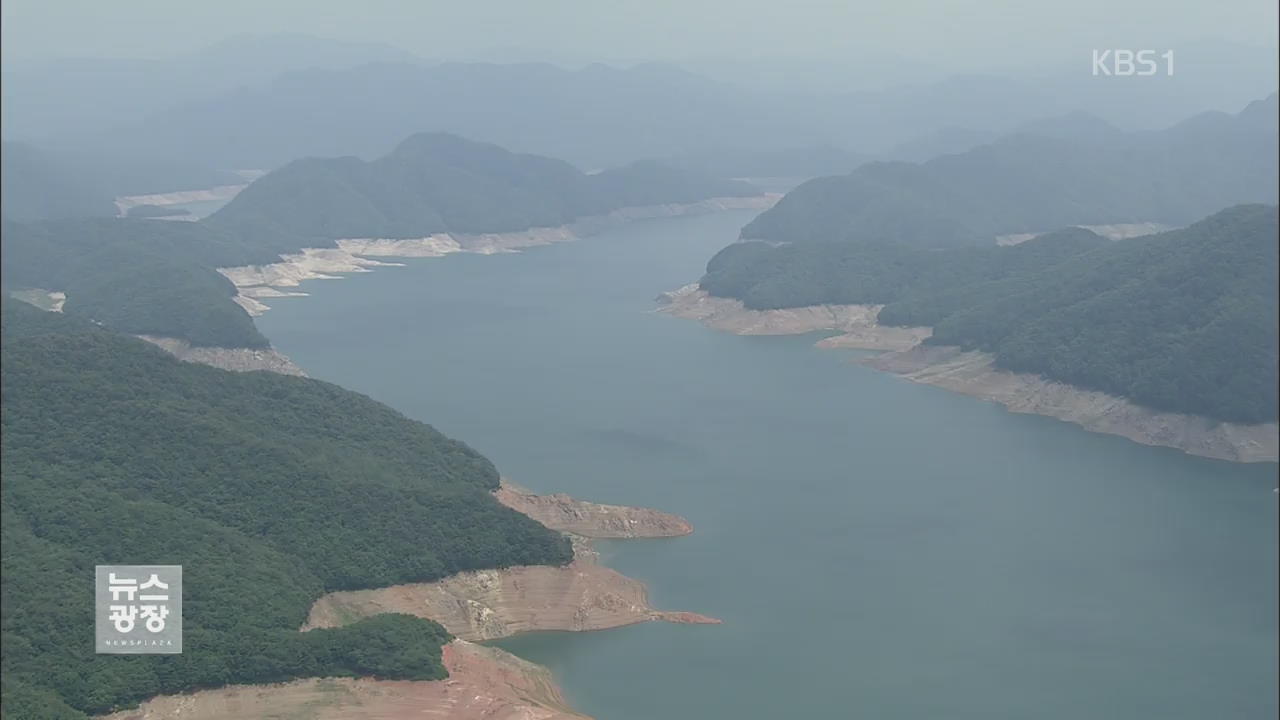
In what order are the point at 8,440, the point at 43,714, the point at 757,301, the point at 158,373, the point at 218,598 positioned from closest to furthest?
1. the point at 43,714
2. the point at 218,598
3. the point at 8,440
4. the point at 158,373
5. the point at 757,301

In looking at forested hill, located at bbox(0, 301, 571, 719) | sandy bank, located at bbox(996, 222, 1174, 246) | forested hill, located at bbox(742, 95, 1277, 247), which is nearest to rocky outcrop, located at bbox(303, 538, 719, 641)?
forested hill, located at bbox(0, 301, 571, 719)

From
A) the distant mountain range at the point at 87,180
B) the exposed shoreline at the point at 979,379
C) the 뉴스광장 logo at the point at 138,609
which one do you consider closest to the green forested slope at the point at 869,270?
the exposed shoreline at the point at 979,379

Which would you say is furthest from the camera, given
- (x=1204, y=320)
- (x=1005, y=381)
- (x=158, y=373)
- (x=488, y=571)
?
(x=1005, y=381)

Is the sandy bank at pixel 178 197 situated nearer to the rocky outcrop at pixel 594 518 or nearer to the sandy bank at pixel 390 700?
the rocky outcrop at pixel 594 518

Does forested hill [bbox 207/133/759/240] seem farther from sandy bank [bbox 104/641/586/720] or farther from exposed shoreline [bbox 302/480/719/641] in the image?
sandy bank [bbox 104/641/586/720]

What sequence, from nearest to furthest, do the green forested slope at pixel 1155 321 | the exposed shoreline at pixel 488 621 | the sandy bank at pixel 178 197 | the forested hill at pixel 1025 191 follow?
the exposed shoreline at pixel 488 621 → the green forested slope at pixel 1155 321 → the forested hill at pixel 1025 191 → the sandy bank at pixel 178 197

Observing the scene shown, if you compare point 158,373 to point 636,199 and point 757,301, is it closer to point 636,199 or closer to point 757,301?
point 757,301

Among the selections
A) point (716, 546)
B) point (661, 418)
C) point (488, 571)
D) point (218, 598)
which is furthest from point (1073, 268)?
point (218, 598)

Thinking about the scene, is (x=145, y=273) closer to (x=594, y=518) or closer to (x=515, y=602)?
(x=594, y=518)
